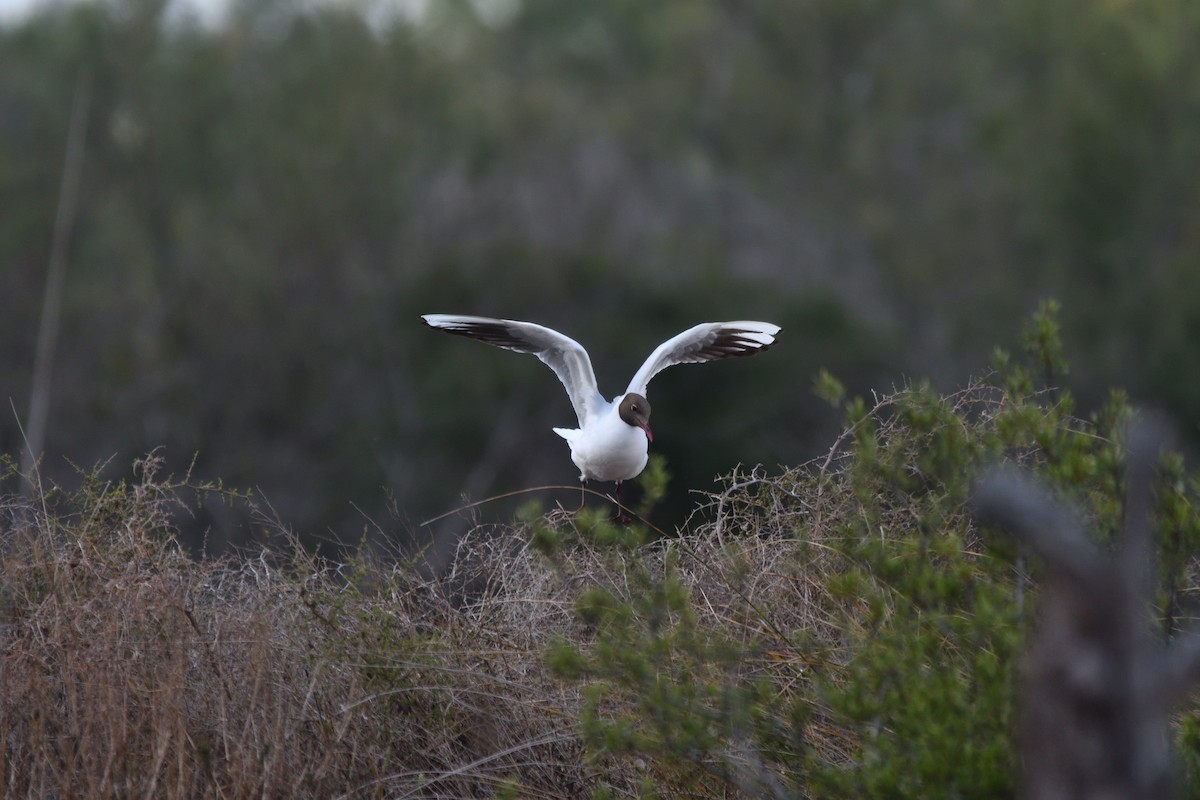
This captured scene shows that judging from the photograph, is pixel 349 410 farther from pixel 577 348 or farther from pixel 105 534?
pixel 105 534

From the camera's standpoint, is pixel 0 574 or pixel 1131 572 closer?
pixel 1131 572

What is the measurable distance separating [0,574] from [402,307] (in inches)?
776

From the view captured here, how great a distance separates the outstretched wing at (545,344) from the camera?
295 inches

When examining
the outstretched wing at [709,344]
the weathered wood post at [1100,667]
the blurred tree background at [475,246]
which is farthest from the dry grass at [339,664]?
the blurred tree background at [475,246]

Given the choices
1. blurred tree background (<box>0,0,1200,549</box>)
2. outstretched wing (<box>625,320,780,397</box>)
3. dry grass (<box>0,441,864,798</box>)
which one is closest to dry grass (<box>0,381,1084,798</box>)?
dry grass (<box>0,441,864,798</box>)

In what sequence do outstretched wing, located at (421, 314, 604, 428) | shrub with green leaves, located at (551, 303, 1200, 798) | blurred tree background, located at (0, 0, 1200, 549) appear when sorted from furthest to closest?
blurred tree background, located at (0, 0, 1200, 549) → outstretched wing, located at (421, 314, 604, 428) → shrub with green leaves, located at (551, 303, 1200, 798)

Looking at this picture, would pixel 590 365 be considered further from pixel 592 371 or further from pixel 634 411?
pixel 634 411

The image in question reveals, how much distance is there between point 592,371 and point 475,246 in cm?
1821

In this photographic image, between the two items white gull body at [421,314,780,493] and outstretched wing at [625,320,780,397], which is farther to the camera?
outstretched wing at [625,320,780,397]

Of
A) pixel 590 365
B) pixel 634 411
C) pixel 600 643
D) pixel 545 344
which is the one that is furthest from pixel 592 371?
pixel 600 643

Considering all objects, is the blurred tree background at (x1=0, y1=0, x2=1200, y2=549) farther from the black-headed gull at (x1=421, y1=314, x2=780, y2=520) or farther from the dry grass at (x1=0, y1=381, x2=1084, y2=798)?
the dry grass at (x1=0, y1=381, x2=1084, y2=798)

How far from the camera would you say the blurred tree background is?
75.1 ft

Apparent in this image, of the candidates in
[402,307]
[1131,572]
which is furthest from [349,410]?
[1131,572]

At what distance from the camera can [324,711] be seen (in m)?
4.92
